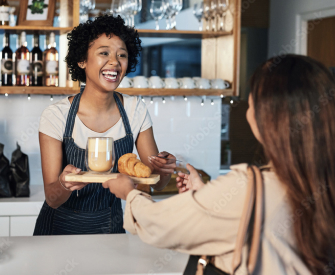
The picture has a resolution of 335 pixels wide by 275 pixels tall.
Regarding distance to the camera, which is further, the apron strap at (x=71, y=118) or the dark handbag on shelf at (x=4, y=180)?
the dark handbag on shelf at (x=4, y=180)

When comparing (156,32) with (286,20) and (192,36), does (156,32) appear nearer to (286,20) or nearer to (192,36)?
(192,36)

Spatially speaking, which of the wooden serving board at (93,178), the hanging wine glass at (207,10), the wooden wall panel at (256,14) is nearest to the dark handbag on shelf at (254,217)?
the wooden serving board at (93,178)

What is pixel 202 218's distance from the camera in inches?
34.9

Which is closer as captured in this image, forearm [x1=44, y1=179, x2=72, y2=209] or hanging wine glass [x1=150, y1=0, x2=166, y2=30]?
forearm [x1=44, y1=179, x2=72, y2=209]

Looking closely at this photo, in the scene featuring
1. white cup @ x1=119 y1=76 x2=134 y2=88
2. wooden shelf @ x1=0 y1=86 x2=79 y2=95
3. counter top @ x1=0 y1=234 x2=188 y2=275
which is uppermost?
white cup @ x1=119 y1=76 x2=134 y2=88

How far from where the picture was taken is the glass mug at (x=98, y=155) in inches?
62.1

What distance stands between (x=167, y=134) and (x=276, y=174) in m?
2.32

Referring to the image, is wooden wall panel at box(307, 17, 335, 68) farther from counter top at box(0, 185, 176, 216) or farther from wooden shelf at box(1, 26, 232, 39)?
counter top at box(0, 185, 176, 216)

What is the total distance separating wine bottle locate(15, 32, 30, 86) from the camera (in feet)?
9.04

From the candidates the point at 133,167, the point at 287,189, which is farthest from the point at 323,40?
the point at 287,189

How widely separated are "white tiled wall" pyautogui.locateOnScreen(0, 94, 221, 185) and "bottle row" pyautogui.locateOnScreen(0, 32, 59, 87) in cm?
24

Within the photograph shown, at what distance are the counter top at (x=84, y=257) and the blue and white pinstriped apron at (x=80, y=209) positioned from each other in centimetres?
31

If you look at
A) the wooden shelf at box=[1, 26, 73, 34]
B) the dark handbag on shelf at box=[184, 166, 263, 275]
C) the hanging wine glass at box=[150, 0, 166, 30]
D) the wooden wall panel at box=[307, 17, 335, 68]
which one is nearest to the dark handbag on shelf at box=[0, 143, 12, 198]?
the wooden shelf at box=[1, 26, 73, 34]

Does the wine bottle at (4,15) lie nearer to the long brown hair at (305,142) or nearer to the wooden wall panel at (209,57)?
the wooden wall panel at (209,57)
